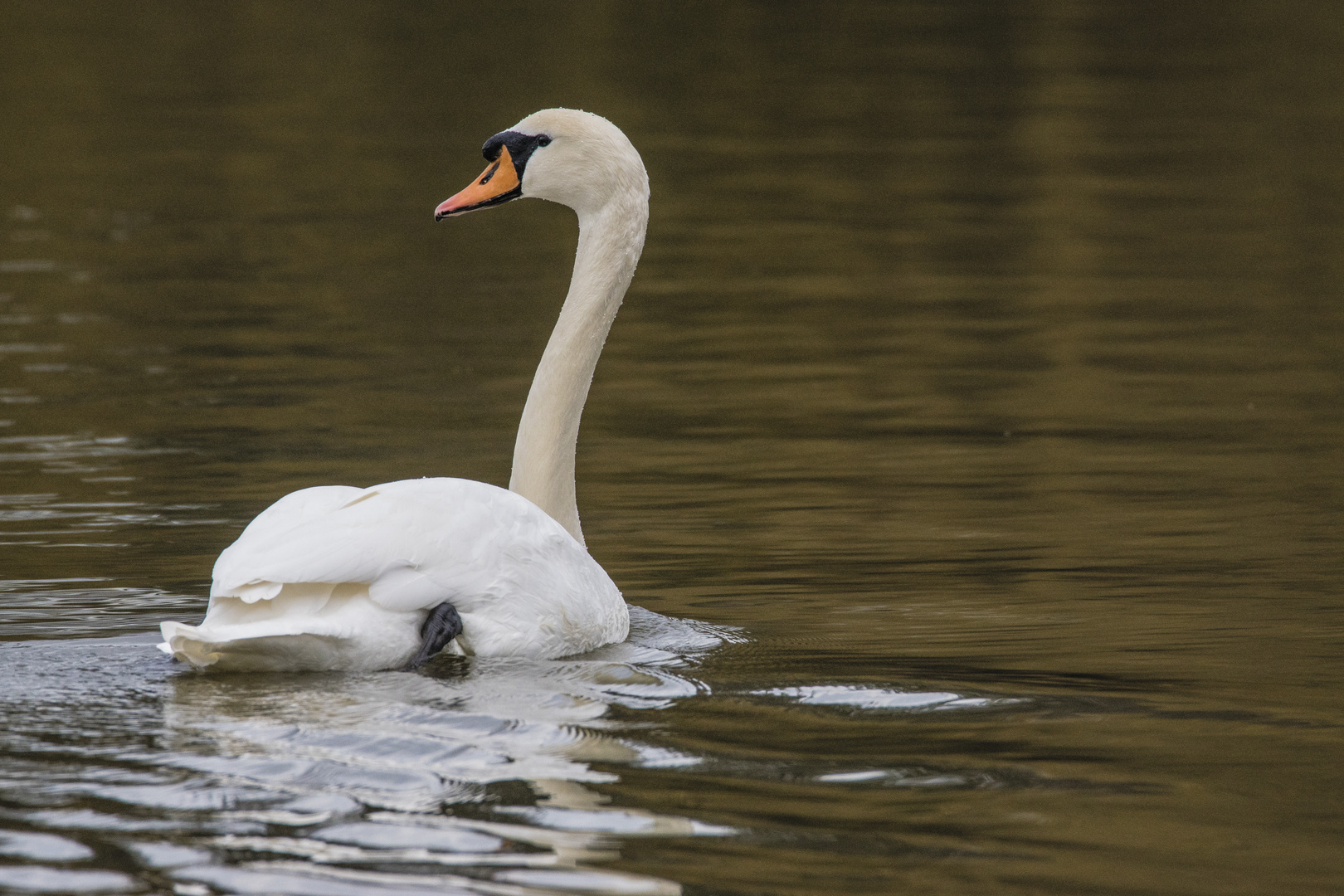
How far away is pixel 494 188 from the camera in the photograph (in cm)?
814

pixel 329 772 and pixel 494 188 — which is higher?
pixel 494 188

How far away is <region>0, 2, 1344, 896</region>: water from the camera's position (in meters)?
5.17

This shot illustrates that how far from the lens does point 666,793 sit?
213 inches

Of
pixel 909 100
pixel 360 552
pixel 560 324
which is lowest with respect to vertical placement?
pixel 360 552

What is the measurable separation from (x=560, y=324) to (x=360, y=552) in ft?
6.85

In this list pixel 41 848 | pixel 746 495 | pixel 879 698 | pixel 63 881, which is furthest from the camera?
pixel 746 495

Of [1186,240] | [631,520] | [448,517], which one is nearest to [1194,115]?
[1186,240]

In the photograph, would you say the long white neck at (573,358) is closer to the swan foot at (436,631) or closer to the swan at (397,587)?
the swan at (397,587)

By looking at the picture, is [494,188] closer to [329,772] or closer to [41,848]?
[329,772]

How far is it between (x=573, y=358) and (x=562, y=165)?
74 cm

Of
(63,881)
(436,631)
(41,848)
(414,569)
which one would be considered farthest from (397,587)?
(63,881)

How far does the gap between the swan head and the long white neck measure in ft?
0.21

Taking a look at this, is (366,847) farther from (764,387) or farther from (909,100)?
(909,100)

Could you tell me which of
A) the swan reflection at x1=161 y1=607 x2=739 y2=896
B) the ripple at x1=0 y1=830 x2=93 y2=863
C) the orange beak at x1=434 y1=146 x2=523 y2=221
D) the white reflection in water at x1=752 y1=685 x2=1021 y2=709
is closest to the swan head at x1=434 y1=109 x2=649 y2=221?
the orange beak at x1=434 y1=146 x2=523 y2=221
